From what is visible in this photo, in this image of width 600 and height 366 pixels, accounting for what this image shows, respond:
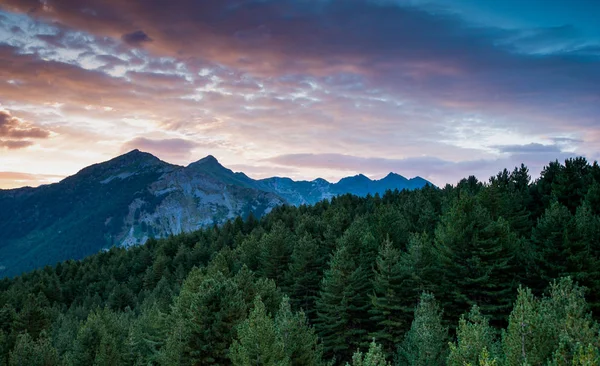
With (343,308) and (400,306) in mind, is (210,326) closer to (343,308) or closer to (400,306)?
(343,308)

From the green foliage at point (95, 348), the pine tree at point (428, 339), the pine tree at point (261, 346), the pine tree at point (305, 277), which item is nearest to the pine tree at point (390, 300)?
the pine tree at point (428, 339)

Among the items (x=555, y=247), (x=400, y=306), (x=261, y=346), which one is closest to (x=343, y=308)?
(x=400, y=306)

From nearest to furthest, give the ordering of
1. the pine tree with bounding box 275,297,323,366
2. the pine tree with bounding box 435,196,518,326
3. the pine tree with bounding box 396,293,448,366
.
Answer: the pine tree with bounding box 396,293,448,366 → the pine tree with bounding box 275,297,323,366 → the pine tree with bounding box 435,196,518,326

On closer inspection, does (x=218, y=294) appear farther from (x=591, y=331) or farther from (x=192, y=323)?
(x=591, y=331)

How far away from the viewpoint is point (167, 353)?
3494 centimetres

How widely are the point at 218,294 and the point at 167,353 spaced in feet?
20.1

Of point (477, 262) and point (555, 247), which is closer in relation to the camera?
point (555, 247)

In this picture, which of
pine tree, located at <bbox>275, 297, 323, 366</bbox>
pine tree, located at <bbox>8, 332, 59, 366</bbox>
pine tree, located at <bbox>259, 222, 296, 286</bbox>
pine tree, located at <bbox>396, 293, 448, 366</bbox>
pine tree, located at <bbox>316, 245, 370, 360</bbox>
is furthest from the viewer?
pine tree, located at <bbox>259, 222, 296, 286</bbox>

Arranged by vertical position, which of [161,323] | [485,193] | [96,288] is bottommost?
[96,288]

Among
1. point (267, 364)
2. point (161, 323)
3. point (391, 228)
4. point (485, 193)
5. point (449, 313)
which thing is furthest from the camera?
point (391, 228)

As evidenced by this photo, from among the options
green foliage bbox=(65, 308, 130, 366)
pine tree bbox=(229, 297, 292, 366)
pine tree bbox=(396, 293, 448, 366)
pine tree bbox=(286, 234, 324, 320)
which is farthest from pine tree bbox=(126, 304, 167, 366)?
pine tree bbox=(396, 293, 448, 366)

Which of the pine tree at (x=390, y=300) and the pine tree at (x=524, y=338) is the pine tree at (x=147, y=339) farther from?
the pine tree at (x=524, y=338)

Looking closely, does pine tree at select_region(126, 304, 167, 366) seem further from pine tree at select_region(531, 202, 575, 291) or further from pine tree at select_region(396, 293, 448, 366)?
pine tree at select_region(531, 202, 575, 291)

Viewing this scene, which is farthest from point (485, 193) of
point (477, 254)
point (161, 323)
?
point (161, 323)
